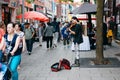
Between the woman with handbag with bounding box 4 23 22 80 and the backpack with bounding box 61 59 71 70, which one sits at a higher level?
the woman with handbag with bounding box 4 23 22 80

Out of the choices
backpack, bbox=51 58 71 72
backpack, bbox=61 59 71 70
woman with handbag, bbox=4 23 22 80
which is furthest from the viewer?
backpack, bbox=61 59 71 70

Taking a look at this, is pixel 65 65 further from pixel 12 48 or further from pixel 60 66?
pixel 12 48

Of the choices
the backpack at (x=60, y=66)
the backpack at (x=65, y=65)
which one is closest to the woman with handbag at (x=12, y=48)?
the backpack at (x=60, y=66)

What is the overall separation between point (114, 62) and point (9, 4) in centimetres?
1511

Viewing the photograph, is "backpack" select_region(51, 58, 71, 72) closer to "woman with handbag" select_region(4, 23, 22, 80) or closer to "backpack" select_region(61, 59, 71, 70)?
"backpack" select_region(61, 59, 71, 70)

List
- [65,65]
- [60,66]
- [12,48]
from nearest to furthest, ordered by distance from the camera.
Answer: [12,48] < [60,66] < [65,65]

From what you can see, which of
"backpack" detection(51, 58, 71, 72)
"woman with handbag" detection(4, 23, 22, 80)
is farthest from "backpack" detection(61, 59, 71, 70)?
"woman with handbag" detection(4, 23, 22, 80)

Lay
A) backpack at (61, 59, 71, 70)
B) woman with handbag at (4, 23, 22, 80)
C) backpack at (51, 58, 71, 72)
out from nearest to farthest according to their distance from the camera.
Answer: woman with handbag at (4, 23, 22, 80)
backpack at (51, 58, 71, 72)
backpack at (61, 59, 71, 70)

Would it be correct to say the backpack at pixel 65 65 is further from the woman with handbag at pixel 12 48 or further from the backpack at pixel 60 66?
the woman with handbag at pixel 12 48

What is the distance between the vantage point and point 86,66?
1418cm

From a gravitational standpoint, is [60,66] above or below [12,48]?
below

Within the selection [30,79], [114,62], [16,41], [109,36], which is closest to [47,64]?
[114,62]

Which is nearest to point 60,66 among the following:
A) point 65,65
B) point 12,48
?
point 65,65

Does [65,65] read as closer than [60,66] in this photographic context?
No
